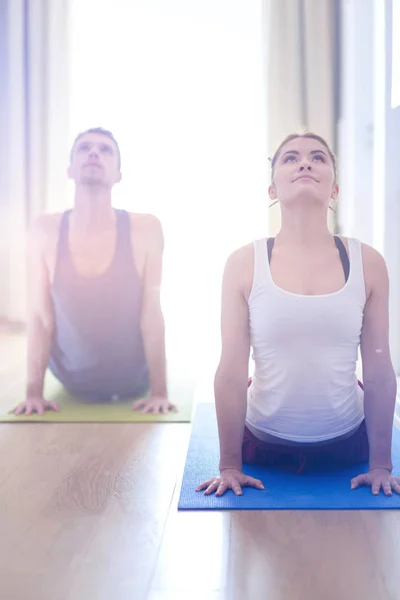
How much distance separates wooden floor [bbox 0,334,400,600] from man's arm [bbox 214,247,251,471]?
0.64 ft

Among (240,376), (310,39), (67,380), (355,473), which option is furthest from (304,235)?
(310,39)

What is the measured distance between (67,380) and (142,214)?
66cm

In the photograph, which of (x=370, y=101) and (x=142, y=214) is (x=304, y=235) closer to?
(x=142, y=214)

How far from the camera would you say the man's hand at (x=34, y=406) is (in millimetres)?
2092

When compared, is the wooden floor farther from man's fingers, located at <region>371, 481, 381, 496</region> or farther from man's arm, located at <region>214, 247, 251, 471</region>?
man's arm, located at <region>214, 247, 251, 471</region>

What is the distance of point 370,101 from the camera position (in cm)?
276

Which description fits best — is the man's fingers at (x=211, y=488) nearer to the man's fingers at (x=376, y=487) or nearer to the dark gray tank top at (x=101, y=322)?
the man's fingers at (x=376, y=487)

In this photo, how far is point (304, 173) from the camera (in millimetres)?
1493

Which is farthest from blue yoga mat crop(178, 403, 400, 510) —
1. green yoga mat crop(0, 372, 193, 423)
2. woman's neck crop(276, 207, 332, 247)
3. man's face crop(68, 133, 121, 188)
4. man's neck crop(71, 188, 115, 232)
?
man's face crop(68, 133, 121, 188)

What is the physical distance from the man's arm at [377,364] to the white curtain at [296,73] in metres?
1.95

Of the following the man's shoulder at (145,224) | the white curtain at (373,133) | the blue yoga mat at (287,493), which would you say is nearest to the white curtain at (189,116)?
the white curtain at (373,133)

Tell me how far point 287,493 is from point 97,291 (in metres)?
1.11

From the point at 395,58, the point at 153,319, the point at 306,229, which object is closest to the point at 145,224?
the point at 153,319

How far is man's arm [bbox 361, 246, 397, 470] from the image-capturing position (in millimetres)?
1438
